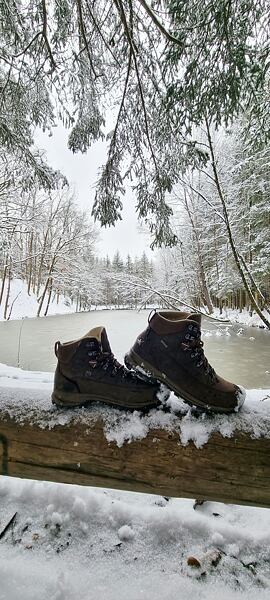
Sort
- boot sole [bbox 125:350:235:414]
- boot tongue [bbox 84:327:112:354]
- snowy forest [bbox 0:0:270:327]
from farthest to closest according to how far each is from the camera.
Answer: snowy forest [bbox 0:0:270:327] → boot tongue [bbox 84:327:112:354] → boot sole [bbox 125:350:235:414]

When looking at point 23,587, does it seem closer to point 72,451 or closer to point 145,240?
point 72,451

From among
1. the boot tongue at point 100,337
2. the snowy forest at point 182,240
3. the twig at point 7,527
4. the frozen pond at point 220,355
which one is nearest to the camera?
the boot tongue at point 100,337

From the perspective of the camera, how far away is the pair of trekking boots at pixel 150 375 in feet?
3.77

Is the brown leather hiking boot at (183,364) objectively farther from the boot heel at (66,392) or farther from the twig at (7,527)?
the twig at (7,527)

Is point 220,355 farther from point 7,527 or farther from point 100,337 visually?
point 100,337

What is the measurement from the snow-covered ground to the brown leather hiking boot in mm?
68

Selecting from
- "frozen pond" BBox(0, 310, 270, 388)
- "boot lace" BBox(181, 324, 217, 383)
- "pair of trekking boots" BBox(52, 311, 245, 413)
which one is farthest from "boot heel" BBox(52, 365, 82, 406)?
"frozen pond" BBox(0, 310, 270, 388)

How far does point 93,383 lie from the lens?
46.7 inches

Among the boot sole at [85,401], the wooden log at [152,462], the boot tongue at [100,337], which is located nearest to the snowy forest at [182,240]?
the boot tongue at [100,337]

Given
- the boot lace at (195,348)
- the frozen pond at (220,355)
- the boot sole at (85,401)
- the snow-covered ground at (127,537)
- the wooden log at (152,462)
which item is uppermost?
the boot lace at (195,348)

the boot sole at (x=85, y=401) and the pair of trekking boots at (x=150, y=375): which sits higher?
the pair of trekking boots at (x=150, y=375)

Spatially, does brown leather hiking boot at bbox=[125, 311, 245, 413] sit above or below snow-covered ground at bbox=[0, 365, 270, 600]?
above

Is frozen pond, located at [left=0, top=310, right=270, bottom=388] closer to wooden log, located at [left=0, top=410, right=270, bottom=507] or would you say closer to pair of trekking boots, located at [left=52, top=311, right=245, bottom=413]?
pair of trekking boots, located at [left=52, top=311, right=245, bottom=413]

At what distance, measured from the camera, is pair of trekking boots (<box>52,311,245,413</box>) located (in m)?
1.15
